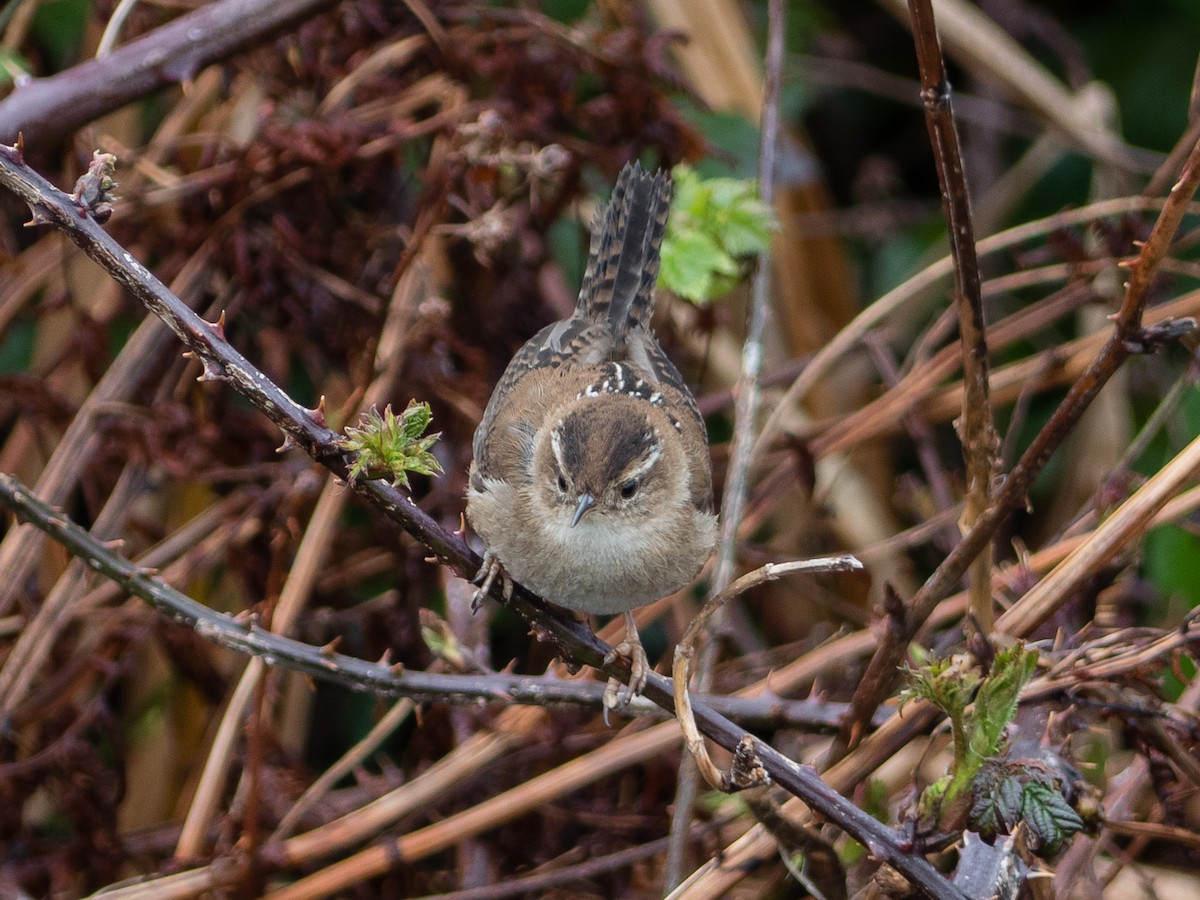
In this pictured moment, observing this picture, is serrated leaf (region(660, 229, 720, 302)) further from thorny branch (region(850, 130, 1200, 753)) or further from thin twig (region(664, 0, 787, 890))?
thorny branch (region(850, 130, 1200, 753))

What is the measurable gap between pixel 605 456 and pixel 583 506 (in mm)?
146

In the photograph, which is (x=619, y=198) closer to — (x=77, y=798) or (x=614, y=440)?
(x=614, y=440)

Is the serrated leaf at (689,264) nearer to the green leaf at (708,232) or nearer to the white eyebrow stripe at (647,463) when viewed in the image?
the green leaf at (708,232)

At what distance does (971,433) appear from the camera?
2.26m

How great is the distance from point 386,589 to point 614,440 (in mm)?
1378

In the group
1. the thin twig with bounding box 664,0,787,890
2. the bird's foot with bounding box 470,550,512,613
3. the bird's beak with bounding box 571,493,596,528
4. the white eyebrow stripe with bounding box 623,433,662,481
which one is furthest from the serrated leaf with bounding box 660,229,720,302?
the bird's foot with bounding box 470,550,512,613

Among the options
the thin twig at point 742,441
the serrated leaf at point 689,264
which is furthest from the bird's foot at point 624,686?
the serrated leaf at point 689,264

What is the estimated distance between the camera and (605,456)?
3.00 metres

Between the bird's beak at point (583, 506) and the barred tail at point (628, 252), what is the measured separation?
0.66 m

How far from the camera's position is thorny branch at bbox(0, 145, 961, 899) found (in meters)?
1.84

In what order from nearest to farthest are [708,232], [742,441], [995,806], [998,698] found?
[998,698], [995,806], [742,441], [708,232]

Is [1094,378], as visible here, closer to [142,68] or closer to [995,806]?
[995,806]

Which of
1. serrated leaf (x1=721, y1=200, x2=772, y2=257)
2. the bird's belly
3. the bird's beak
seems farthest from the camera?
serrated leaf (x1=721, y1=200, x2=772, y2=257)

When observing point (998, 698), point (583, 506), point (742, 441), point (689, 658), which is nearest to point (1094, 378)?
point (998, 698)
